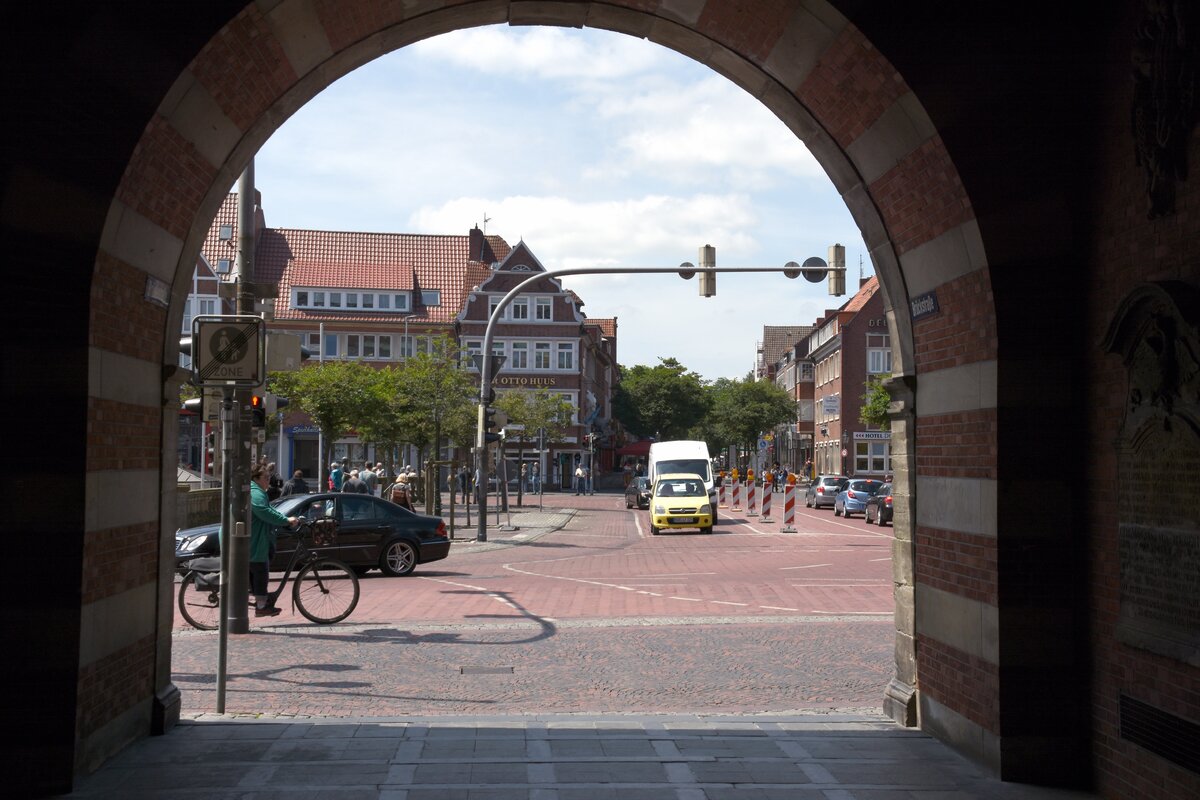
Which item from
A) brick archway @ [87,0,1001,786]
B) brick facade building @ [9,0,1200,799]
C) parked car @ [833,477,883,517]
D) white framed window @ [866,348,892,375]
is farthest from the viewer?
white framed window @ [866,348,892,375]

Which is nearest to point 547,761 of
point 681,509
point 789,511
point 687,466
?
point 681,509

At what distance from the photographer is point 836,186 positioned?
31.2ft

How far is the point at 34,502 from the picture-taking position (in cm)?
666

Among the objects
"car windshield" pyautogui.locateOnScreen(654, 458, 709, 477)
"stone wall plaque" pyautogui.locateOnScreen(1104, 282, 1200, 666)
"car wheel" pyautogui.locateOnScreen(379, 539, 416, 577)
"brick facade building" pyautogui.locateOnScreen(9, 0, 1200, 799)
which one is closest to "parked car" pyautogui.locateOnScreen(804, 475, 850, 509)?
"car windshield" pyautogui.locateOnScreen(654, 458, 709, 477)

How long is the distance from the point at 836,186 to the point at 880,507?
3125 centimetres

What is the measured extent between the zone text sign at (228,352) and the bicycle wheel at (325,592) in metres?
5.21

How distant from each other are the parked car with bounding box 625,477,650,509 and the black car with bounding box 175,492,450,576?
29.4 metres

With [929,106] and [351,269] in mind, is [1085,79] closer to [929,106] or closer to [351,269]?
[929,106]

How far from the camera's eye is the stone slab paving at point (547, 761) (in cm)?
670

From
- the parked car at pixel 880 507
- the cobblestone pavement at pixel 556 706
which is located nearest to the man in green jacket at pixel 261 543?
the cobblestone pavement at pixel 556 706

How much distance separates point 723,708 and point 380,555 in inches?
449

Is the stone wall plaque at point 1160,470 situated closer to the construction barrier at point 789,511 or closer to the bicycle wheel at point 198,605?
the bicycle wheel at point 198,605

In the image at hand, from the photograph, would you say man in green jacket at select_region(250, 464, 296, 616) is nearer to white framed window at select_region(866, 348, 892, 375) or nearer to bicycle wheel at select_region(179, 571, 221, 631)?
bicycle wheel at select_region(179, 571, 221, 631)

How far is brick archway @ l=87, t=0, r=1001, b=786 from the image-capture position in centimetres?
728
